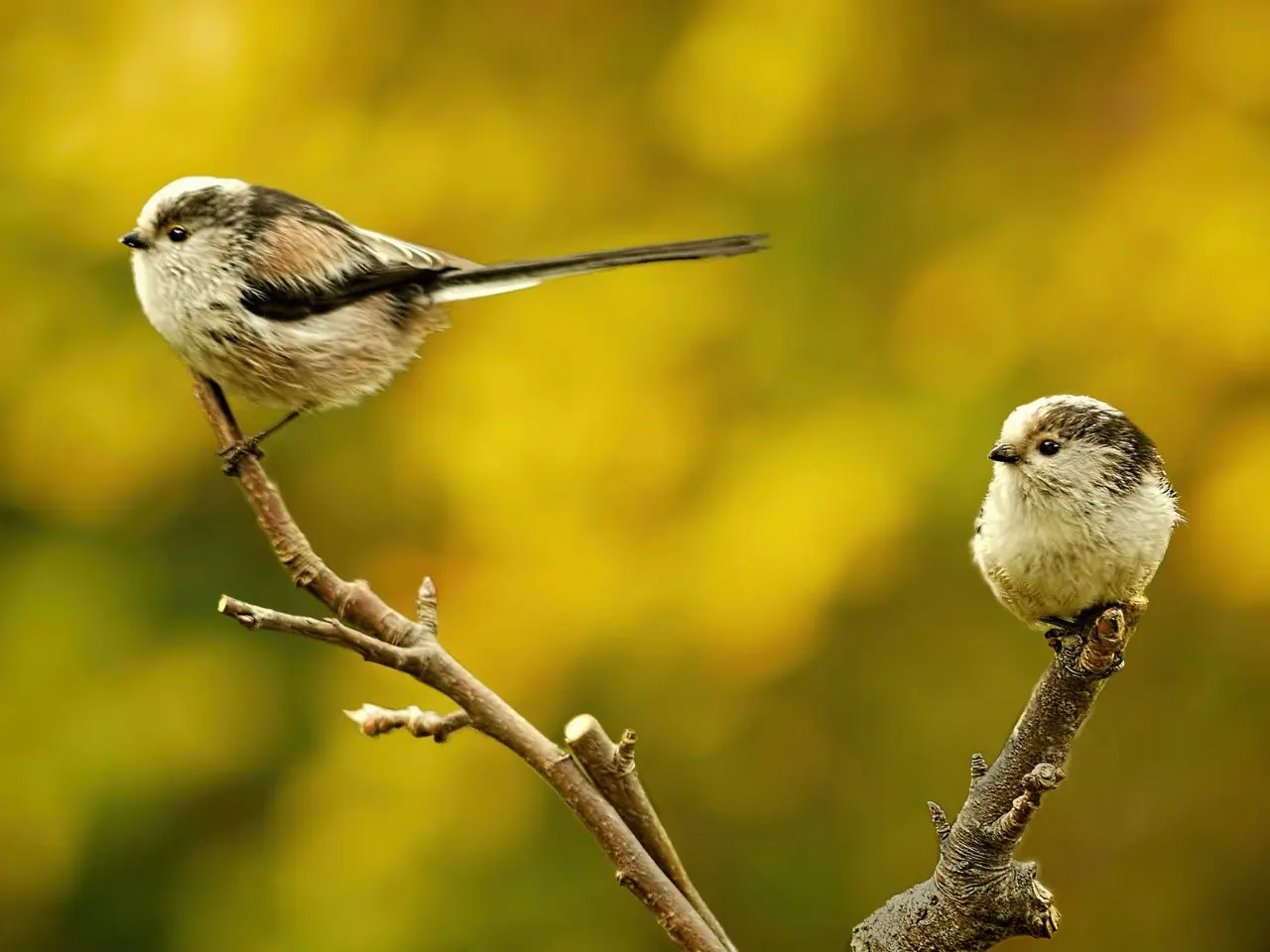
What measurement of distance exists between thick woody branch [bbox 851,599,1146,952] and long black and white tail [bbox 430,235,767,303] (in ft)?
1.07

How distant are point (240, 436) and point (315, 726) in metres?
1.04

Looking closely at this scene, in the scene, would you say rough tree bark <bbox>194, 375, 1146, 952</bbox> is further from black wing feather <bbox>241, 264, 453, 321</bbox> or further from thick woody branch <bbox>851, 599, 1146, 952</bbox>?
black wing feather <bbox>241, 264, 453, 321</bbox>

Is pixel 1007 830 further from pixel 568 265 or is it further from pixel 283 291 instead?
pixel 283 291

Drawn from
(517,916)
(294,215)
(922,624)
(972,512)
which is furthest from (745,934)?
(294,215)

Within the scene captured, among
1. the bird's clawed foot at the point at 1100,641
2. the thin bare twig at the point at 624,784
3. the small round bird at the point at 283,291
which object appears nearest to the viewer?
the bird's clawed foot at the point at 1100,641

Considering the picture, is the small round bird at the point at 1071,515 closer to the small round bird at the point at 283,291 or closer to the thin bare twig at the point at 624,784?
the thin bare twig at the point at 624,784

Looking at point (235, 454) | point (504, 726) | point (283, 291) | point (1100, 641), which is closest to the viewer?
point (1100, 641)

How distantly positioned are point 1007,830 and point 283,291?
795 mm

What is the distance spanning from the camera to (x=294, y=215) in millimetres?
1240

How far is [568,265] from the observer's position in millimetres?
1001

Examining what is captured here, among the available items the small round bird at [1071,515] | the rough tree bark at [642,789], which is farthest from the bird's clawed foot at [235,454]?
the small round bird at [1071,515]

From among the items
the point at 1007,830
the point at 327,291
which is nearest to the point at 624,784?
the point at 1007,830

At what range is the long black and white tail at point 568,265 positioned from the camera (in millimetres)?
849

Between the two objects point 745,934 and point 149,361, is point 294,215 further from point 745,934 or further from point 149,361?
point 745,934
